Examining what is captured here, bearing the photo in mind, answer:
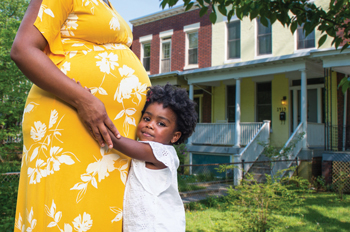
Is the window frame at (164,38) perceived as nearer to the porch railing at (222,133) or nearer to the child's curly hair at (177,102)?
the porch railing at (222,133)

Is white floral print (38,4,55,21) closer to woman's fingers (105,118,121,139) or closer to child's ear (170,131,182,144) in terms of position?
woman's fingers (105,118,121,139)

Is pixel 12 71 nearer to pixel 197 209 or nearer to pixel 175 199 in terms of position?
pixel 197 209

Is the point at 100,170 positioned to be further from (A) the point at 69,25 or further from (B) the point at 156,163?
(A) the point at 69,25

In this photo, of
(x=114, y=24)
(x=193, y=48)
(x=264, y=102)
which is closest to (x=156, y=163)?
(x=114, y=24)

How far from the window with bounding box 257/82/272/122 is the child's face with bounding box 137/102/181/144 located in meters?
13.6

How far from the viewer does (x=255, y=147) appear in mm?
12648

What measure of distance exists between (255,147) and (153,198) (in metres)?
11.6

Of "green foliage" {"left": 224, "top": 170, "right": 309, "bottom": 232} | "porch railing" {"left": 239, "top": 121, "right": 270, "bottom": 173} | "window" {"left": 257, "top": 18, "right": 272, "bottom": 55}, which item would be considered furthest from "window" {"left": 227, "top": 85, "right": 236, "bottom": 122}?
"green foliage" {"left": 224, "top": 170, "right": 309, "bottom": 232}

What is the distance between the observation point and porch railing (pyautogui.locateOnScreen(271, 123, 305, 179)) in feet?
35.8

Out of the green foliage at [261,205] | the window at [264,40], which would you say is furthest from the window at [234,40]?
the green foliage at [261,205]

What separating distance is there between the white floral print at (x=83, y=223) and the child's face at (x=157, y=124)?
1.65 ft

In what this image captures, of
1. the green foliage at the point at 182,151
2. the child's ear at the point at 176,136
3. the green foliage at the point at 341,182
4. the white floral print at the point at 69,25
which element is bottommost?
the green foliage at the point at 341,182

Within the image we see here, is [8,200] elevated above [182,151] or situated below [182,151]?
below

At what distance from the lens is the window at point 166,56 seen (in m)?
18.1
